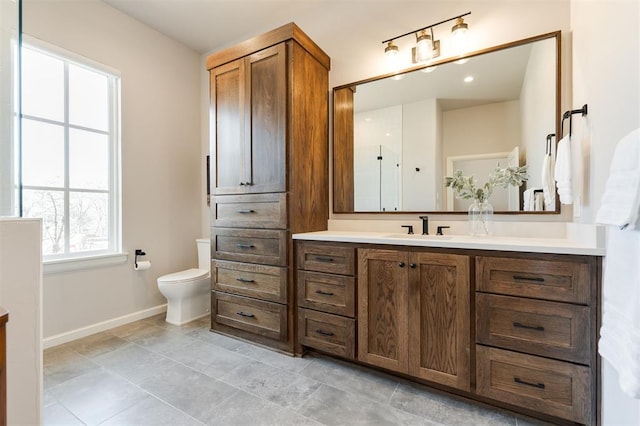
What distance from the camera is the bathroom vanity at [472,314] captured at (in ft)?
4.37

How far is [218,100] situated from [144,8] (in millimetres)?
1177

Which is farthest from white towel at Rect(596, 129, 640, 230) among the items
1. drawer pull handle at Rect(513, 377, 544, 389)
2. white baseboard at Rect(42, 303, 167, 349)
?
white baseboard at Rect(42, 303, 167, 349)

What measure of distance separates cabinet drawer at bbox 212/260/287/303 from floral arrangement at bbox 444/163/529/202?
139cm

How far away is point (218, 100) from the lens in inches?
99.6

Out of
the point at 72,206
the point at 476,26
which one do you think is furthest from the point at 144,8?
the point at 476,26

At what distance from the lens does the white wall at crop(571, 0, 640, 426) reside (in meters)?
1.00

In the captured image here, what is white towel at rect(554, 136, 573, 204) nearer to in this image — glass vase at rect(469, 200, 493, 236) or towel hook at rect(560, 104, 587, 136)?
towel hook at rect(560, 104, 587, 136)

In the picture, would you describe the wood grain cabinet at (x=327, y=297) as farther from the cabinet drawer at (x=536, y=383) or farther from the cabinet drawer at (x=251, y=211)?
the cabinet drawer at (x=536, y=383)

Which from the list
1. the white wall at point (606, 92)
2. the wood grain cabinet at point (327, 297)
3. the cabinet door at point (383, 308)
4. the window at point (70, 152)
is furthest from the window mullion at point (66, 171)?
the white wall at point (606, 92)

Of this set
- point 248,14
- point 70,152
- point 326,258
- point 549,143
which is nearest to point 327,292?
point 326,258

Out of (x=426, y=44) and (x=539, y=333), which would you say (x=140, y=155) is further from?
(x=539, y=333)

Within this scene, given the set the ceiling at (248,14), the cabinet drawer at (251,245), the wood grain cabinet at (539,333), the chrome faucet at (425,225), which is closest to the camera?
the wood grain cabinet at (539,333)

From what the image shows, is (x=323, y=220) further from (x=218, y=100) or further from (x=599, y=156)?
(x=599, y=156)

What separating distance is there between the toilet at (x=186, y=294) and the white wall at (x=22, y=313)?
1.38 meters
